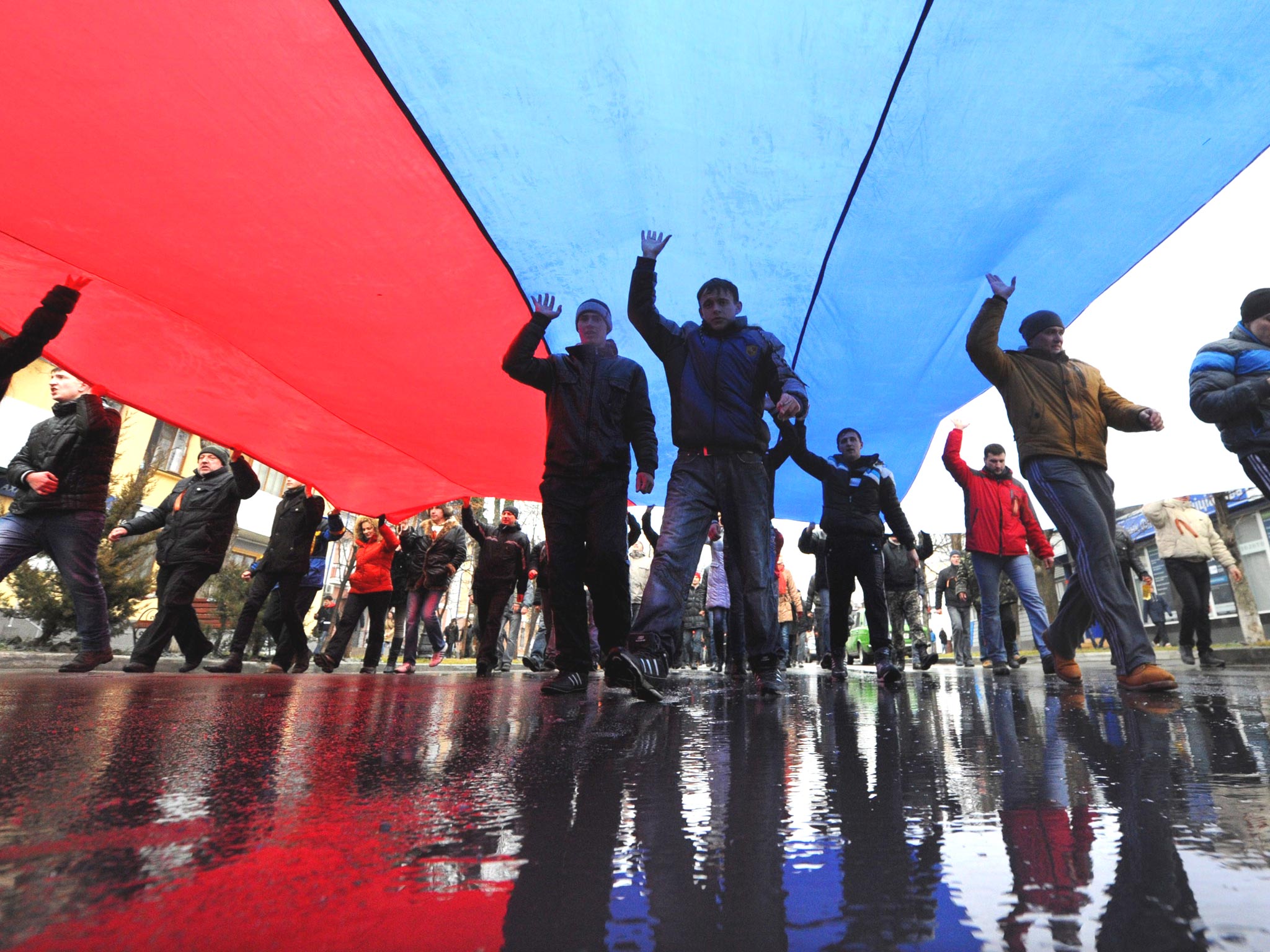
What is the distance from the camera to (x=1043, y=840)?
0.67 meters

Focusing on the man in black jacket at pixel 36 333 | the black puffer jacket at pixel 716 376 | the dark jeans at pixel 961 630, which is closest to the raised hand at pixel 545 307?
the black puffer jacket at pixel 716 376

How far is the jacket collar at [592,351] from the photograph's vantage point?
→ 3.55 metres

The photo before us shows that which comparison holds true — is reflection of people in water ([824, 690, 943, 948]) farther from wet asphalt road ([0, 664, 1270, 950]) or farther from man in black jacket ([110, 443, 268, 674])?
man in black jacket ([110, 443, 268, 674])

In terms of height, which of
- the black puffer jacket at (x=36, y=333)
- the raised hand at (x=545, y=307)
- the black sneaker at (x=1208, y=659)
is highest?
the raised hand at (x=545, y=307)

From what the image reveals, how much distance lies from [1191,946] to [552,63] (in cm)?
386

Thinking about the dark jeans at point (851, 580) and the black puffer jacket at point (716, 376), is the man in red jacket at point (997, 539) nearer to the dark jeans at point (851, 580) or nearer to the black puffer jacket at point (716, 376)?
the dark jeans at point (851, 580)

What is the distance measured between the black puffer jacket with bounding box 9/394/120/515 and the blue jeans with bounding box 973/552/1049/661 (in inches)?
234

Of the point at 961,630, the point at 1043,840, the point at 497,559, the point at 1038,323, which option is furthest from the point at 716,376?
the point at 961,630

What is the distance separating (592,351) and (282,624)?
4.48m

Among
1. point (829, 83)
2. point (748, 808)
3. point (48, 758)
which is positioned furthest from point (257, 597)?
point (748, 808)

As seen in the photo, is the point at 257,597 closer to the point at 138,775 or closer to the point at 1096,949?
the point at 138,775

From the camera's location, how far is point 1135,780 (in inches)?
38.7

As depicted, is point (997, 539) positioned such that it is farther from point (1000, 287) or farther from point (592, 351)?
point (592, 351)

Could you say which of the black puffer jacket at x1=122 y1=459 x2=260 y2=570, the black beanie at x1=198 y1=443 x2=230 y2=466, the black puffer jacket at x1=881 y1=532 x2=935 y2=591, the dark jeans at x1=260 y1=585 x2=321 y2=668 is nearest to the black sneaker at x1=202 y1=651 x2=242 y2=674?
the dark jeans at x1=260 y1=585 x2=321 y2=668
